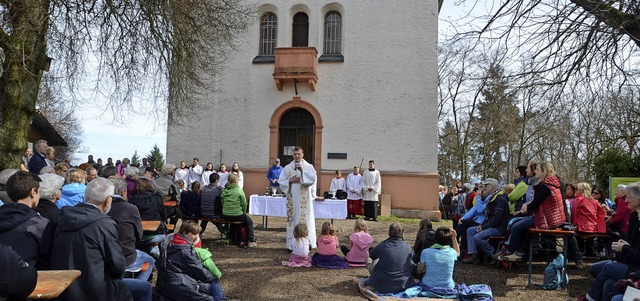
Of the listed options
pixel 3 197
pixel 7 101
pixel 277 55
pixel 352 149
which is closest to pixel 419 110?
pixel 352 149

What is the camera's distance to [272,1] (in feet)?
65.2

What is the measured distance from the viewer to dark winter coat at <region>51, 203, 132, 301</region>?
3.90 m

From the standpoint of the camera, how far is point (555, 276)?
296 inches

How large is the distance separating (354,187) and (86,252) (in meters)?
13.6

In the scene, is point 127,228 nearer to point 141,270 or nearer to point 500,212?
point 141,270

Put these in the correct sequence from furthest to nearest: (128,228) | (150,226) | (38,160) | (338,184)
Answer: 1. (338,184)
2. (38,160)
3. (150,226)
4. (128,228)

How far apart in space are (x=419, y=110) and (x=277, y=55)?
5491 millimetres

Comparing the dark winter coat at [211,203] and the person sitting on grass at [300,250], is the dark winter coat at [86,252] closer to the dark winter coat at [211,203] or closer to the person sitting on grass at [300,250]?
the person sitting on grass at [300,250]

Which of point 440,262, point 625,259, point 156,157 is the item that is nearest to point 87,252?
point 440,262

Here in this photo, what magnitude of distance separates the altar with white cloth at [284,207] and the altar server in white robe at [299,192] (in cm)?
209

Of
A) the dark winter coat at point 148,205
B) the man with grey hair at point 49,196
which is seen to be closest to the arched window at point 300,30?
the dark winter coat at point 148,205

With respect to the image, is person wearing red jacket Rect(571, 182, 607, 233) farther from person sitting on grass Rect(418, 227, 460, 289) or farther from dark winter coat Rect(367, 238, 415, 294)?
dark winter coat Rect(367, 238, 415, 294)

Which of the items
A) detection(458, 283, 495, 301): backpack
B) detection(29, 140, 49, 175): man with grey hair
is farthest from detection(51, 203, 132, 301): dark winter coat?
detection(29, 140, 49, 175): man with grey hair

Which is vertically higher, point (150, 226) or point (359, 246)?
point (150, 226)
